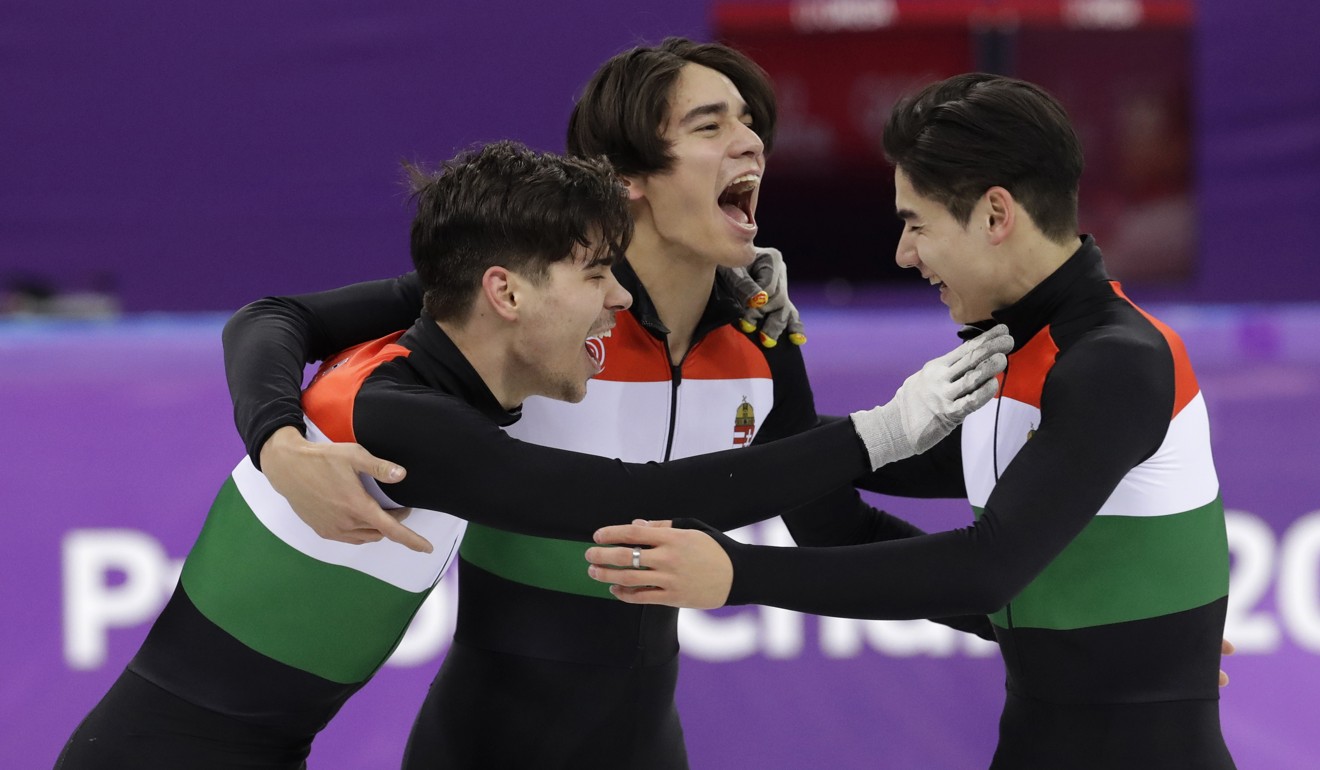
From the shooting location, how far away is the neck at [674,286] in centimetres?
305

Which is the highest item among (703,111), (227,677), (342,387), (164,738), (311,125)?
(311,125)

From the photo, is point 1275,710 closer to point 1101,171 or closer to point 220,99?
point 1101,171

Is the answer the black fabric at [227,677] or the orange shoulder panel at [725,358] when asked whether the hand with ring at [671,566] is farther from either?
the orange shoulder panel at [725,358]

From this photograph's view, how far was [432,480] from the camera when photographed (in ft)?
7.79

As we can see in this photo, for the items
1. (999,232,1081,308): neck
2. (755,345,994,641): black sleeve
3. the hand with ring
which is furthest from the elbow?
(755,345,994,641): black sleeve

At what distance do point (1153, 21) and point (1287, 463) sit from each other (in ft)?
16.4

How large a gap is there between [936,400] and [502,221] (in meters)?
0.80

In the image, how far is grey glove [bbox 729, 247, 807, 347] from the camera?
→ 304 cm

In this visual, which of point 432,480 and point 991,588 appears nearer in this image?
point 991,588

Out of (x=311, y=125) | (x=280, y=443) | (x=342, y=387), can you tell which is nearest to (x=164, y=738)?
(x=280, y=443)

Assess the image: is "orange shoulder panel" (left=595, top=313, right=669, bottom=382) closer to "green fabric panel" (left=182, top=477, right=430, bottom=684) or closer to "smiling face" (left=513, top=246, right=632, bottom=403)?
"smiling face" (left=513, top=246, right=632, bottom=403)

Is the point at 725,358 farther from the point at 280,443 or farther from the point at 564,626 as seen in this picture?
the point at 280,443

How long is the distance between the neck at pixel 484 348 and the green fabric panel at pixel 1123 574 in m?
0.99

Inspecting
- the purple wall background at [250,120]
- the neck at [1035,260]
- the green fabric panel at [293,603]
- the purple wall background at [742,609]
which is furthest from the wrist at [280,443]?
the purple wall background at [250,120]
